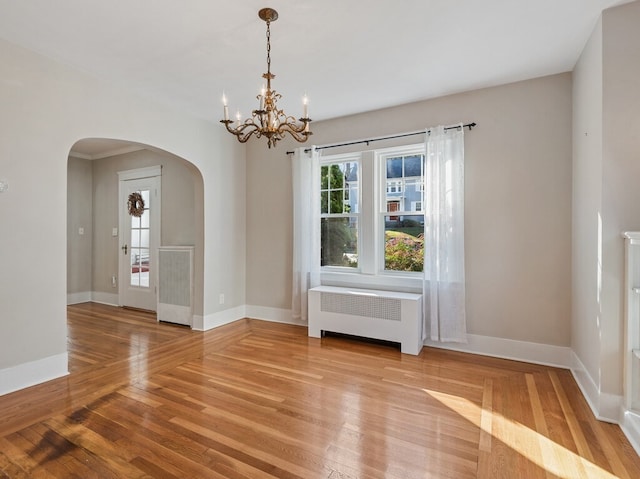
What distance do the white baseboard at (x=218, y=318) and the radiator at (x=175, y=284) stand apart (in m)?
0.19

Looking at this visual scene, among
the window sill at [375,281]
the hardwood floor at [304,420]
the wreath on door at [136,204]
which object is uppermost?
the wreath on door at [136,204]

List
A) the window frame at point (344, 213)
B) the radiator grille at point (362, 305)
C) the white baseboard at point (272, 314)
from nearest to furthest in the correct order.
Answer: the radiator grille at point (362, 305) < the window frame at point (344, 213) < the white baseboard at point (272, 314)

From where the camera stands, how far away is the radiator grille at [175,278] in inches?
180

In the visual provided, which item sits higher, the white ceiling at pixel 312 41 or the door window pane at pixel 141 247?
the white ceiling at pixel 312 41

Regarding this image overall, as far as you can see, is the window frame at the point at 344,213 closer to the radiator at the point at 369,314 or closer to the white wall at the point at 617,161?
the radiator at the point at 369,314

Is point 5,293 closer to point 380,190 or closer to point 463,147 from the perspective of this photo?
point 380,190

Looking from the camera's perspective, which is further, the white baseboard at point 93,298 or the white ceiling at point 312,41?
the white baseboard at point 93,298

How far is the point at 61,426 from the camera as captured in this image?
217 cm

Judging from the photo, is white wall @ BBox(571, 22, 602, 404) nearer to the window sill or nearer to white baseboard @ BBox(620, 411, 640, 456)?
white baseboard @ BBox(620, 411, 640, 456)

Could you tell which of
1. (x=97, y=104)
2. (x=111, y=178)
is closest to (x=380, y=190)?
(x=97, y=104)

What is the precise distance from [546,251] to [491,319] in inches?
33.4

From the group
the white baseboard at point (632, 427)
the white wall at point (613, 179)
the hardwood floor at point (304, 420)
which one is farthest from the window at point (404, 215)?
the white baseboard at point (632, 427)

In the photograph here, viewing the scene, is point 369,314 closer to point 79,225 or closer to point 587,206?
point 587,206

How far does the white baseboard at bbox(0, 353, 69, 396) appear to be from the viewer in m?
2.61
